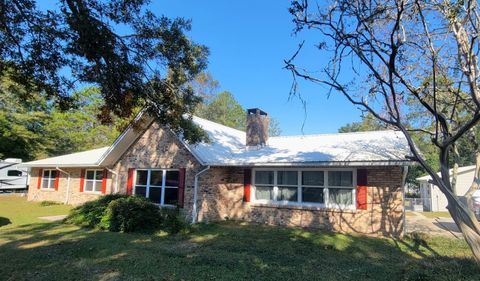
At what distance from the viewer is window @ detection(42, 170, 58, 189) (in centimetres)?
2211

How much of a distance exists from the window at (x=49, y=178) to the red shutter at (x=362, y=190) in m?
19.6

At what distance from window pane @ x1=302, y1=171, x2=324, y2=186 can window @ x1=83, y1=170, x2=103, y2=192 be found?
1267 cm

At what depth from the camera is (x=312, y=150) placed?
1359 centimetres

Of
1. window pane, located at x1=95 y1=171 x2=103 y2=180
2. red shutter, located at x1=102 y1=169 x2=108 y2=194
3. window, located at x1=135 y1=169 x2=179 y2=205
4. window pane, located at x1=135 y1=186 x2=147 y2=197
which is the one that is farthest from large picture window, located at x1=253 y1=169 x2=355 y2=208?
window pane, located at x1=95 y1=171 x2=103 y2=180

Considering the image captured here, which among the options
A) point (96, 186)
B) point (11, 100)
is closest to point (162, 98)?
point (96, 186)

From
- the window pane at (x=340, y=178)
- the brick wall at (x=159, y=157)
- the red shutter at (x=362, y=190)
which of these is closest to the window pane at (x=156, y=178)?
the brick wall at (x=159, y=157)

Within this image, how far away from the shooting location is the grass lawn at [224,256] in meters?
6.24

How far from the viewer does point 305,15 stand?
5.66 metres

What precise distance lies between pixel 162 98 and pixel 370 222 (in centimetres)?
812

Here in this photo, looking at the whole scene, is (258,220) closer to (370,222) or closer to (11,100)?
(370,222)

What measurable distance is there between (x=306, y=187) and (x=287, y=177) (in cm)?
88

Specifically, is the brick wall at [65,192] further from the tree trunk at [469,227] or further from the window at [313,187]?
the tree trunk at [469,227]

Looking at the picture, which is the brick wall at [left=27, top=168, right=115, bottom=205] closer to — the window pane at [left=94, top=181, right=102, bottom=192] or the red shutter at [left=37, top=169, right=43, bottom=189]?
the red shutter at [left=37, top=169, right=43, bottom=189]

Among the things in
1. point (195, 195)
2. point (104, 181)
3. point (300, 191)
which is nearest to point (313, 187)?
point (300, 191)
